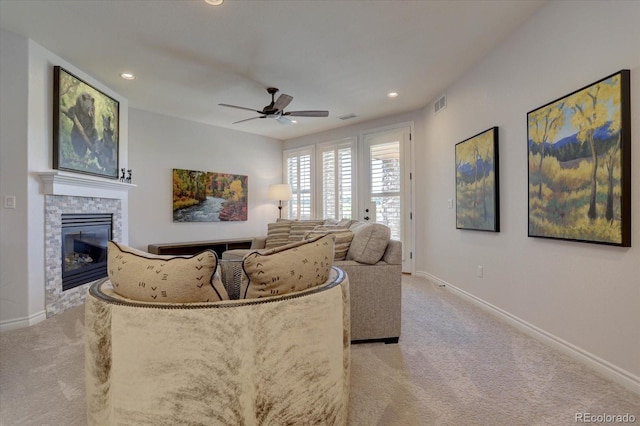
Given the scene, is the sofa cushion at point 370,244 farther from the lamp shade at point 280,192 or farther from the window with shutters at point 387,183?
the lamp shade at point 280,192

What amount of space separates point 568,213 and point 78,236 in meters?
4.79

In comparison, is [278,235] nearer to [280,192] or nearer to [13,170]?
[280,192]

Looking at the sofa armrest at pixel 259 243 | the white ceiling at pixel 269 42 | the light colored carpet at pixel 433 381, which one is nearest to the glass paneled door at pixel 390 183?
the white ceiling at pixel 269 42

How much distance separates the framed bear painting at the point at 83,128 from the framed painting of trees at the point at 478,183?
172 inches

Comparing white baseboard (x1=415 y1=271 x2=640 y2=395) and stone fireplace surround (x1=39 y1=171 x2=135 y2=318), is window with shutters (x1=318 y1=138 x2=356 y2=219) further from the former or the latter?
stone fireplace surround (x1=39 y1=171 x2=135 y2=318)

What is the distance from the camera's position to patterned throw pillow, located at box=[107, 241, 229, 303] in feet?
3.72

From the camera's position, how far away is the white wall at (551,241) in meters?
1.85

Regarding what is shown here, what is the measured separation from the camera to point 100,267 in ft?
13.3

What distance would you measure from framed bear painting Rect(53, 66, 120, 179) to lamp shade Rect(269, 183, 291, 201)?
2.71m

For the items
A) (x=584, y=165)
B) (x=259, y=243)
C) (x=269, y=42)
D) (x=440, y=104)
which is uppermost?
(x=269, y=42)

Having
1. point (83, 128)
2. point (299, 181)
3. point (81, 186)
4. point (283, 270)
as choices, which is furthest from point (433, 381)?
point (299, 181)

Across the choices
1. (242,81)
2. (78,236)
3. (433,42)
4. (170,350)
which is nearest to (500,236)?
(433,42)

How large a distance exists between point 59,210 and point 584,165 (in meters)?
4.60

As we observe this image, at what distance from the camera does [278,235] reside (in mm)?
4184
